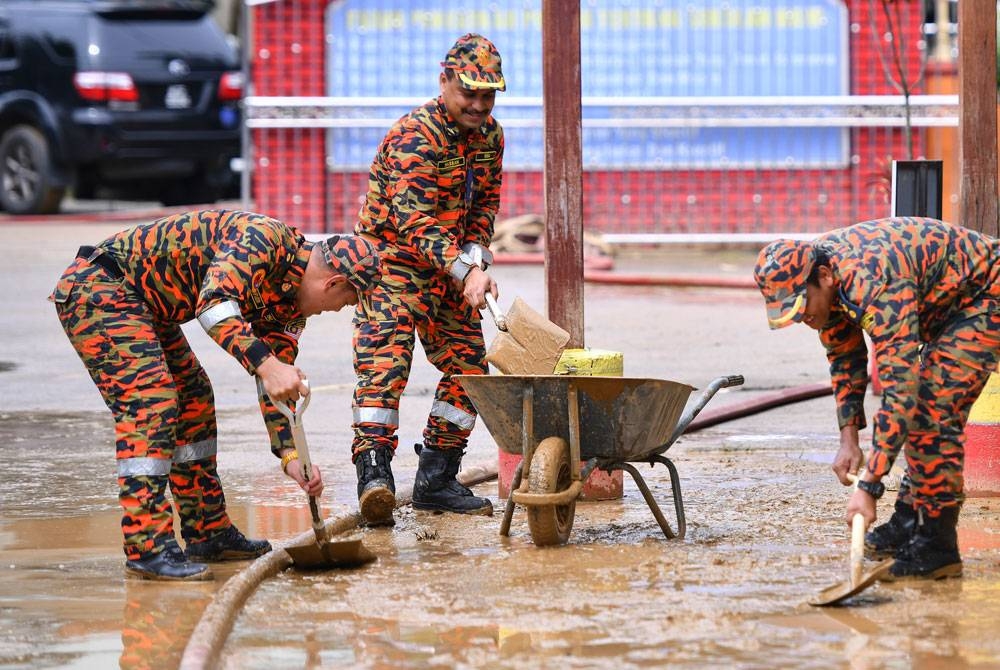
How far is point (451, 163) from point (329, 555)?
1.89m

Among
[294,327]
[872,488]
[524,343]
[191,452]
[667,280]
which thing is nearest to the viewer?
[872,488]

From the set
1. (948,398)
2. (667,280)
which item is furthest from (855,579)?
(667,280)

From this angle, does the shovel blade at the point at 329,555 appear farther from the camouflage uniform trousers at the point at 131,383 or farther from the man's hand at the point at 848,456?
the man's hand at the point at 848,456

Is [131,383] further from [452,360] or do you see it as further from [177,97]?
[177,97]

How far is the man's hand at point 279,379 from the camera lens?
6.10m

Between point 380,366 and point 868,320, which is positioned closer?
point 868,320

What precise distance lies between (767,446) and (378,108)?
9669 millimetres

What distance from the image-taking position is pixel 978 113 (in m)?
8.12

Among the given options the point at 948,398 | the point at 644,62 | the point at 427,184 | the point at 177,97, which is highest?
the point at 644,62

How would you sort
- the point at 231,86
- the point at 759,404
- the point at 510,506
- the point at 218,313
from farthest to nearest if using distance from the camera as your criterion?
the point at 231,86 → the point at 759,404 → the point at 510,506 → the point at 218,313

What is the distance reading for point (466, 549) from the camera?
22.7ft

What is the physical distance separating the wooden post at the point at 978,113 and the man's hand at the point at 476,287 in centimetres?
231

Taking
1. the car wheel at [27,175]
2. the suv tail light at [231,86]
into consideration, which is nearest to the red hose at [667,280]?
the suv tail light at [231,86]

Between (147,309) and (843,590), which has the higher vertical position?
(147,309)
